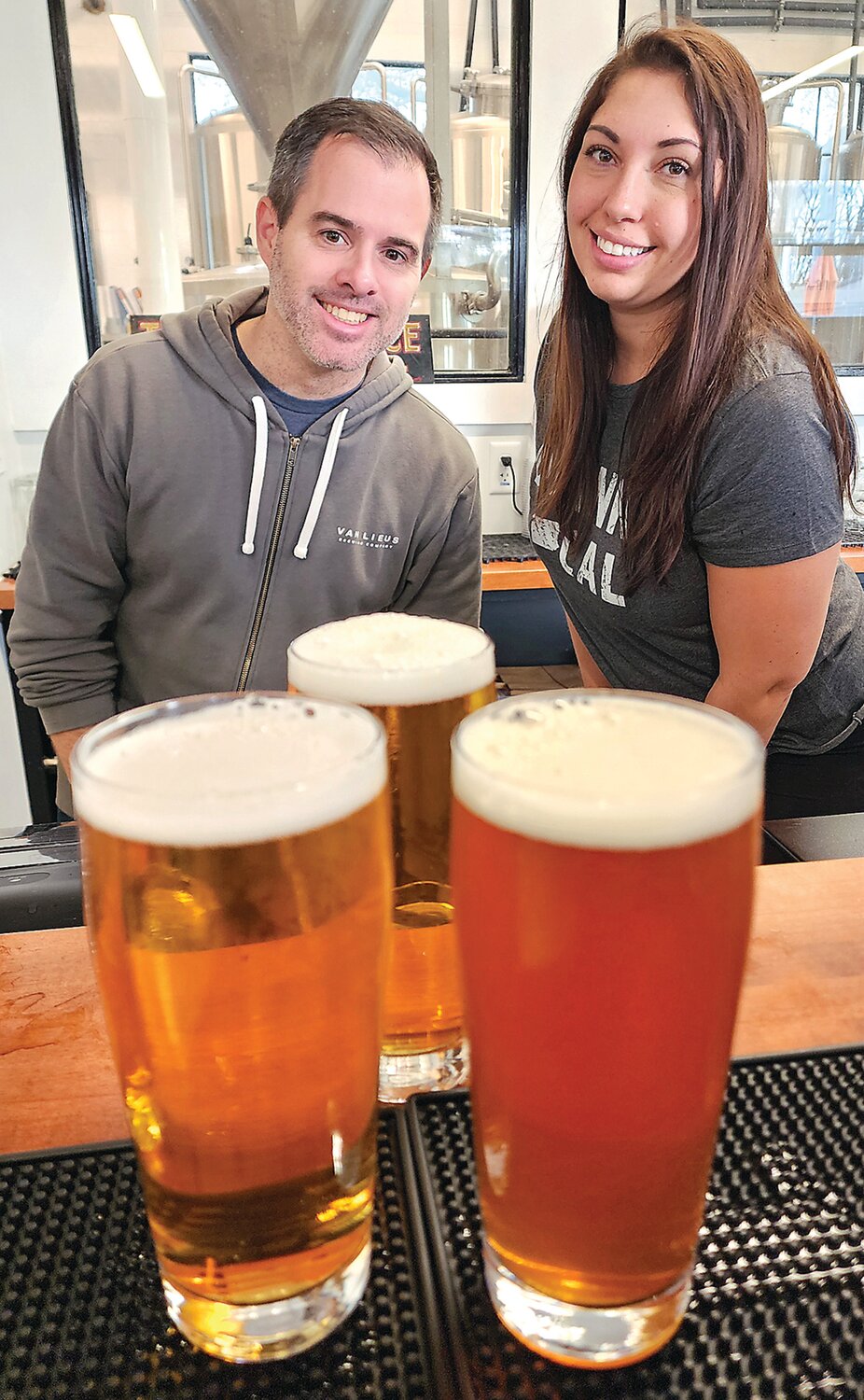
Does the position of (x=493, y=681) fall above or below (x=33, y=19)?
below

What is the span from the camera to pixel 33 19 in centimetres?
264

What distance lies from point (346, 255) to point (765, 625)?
96 centimetres

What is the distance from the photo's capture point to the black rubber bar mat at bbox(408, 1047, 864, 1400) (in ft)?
1.40

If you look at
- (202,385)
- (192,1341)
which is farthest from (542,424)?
(192,1341)

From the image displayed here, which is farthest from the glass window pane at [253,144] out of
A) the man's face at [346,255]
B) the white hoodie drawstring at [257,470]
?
the white hoodie drawstring at [257,470]

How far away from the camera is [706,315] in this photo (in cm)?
146

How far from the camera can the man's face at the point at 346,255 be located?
162 centimetres

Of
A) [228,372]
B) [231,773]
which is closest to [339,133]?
[228,372]

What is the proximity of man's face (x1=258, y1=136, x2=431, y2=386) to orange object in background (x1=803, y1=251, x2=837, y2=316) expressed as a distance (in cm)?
224

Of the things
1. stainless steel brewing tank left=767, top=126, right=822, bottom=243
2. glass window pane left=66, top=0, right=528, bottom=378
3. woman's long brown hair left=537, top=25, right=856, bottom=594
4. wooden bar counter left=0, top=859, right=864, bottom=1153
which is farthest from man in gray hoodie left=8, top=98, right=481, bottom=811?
stainless steel brewing tank left=767, top=126, right=822, bottom=243

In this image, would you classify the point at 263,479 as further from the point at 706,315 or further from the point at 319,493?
the point at 706,315

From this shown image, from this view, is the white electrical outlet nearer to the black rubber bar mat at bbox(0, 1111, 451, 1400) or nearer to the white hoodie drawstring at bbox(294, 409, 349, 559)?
the white hoodie drawstring at bbox(294, 409, 349, 559)

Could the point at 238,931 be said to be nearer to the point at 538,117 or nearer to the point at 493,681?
the point at 493,681

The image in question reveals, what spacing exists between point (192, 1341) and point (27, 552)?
1.49 metres
